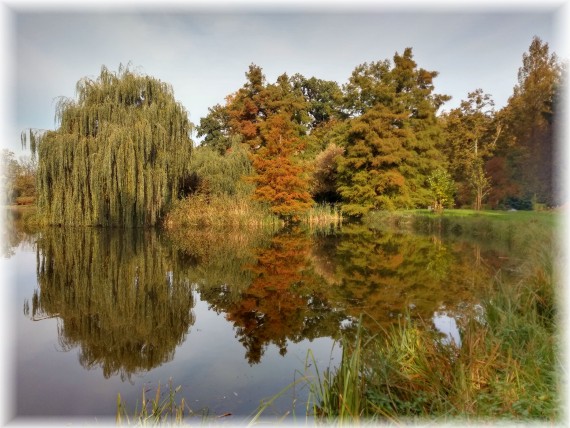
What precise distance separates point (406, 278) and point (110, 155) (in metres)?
9.61

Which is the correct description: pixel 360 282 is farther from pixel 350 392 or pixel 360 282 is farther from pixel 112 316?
pixel 350 392

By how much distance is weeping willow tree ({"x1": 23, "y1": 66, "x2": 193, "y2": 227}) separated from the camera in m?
12.4

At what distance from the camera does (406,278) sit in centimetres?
671

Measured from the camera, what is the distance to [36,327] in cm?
455

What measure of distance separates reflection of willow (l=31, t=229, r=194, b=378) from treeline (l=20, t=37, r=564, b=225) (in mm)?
3681

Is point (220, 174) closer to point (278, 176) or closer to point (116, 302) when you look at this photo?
Result: point (278, 176)

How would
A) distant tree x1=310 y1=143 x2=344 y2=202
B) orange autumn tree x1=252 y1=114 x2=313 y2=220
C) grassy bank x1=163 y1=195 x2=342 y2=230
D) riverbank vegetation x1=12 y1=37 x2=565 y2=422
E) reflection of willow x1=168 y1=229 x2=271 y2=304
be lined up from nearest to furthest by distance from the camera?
riverbank vegetation x1=12 y1=37 x2=565 y2=422
reflection of willow x1=168 y1=229 x2=271 y2=304
grassy bank x1=163 y1=195 x2=342 y2=230
orange autumn tree x1=252 y1=114 x2=313 y2=220
distant tree x1=310 y1=143 x2=344 y2=202

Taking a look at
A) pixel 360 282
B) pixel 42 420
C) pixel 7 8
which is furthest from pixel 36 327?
pixel 360 282

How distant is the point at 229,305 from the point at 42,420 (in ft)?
9.50

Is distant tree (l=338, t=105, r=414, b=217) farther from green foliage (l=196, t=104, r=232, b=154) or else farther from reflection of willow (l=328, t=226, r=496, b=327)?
green foliage (l=196, t=104, r=232, b=154)

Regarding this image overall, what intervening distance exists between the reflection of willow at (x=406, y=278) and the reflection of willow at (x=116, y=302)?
2328mm

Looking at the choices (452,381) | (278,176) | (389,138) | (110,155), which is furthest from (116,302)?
(389,138)

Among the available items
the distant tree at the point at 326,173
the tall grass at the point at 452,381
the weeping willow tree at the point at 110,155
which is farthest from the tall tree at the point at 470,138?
the tall grass at the point at 452,381

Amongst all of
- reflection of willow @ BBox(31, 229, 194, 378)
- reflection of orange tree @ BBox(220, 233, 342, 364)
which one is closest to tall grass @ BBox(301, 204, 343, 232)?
reflection of willow @ BBox(31, 229, 194, 378)
